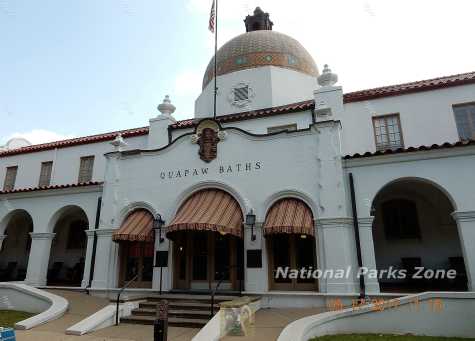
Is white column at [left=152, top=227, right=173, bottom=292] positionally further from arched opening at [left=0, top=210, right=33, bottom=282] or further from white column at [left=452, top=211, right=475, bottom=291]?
arched opening at [left=0, top=210, right=33, bottom=282]

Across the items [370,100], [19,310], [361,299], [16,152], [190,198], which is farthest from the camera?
[16,152]

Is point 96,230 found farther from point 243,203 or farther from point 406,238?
point 406,238

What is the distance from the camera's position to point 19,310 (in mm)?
12172

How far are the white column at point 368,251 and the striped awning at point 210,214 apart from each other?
165 inches

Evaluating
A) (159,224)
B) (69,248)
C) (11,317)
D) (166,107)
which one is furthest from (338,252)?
(69,248)

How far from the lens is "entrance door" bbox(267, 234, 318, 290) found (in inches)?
465

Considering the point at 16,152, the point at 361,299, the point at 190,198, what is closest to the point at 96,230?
the point at 190,198

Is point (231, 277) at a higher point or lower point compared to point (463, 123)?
lower

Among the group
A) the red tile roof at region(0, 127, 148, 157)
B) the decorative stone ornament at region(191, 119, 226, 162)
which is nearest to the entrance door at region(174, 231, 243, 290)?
the decorative stone ornament at region(191, 119, 226, 162)

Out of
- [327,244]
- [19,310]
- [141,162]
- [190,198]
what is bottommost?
[19,310]

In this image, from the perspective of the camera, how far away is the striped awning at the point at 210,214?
1145cm

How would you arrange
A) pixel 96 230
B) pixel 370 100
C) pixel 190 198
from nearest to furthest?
pixel 190 198 < pixel 96 230 < pixel 370 100

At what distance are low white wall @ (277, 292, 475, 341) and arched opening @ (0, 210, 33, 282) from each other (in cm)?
1883

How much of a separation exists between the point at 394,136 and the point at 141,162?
452 inches
